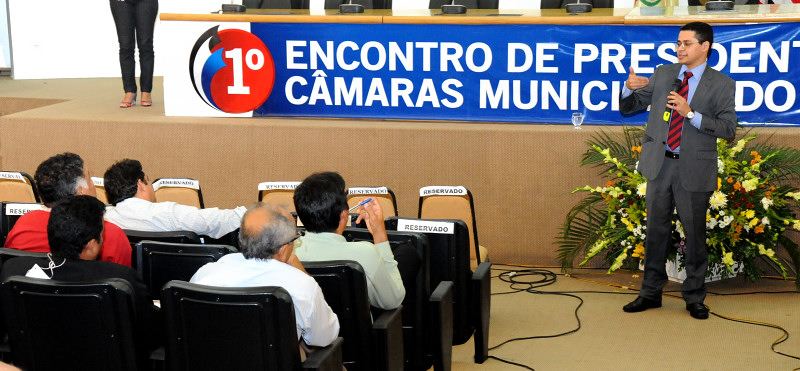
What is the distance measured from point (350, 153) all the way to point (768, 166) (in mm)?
2512

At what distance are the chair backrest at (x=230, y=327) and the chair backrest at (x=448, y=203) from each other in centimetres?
201

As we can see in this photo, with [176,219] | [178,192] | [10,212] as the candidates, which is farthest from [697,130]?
[10,212]

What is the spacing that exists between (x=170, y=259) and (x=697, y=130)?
258 cm

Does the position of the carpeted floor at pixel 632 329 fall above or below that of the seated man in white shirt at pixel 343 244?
below

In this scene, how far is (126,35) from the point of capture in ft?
22.7

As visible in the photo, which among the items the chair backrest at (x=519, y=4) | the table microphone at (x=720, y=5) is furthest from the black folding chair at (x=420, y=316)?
the chair backrest at (x=519, y=4)

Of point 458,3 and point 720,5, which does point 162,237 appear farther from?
point 458,3

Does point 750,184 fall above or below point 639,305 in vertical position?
above

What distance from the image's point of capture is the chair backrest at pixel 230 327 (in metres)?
2.51

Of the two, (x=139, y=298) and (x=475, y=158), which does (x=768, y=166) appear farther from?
(x=139, y=298)

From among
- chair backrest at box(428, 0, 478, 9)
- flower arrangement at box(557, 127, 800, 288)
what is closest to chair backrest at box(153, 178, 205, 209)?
flower arrangement at box(557, 127, 800, 288)

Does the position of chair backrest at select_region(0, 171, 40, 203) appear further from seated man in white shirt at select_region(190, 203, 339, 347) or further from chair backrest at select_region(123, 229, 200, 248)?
seated man in white shirt at select_region(190, 203, 339, 347)

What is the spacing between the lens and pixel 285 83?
19.9 feet

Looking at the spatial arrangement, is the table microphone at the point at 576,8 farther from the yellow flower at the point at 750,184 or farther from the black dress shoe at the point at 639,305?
the black dress shoe at the point at 639,305
